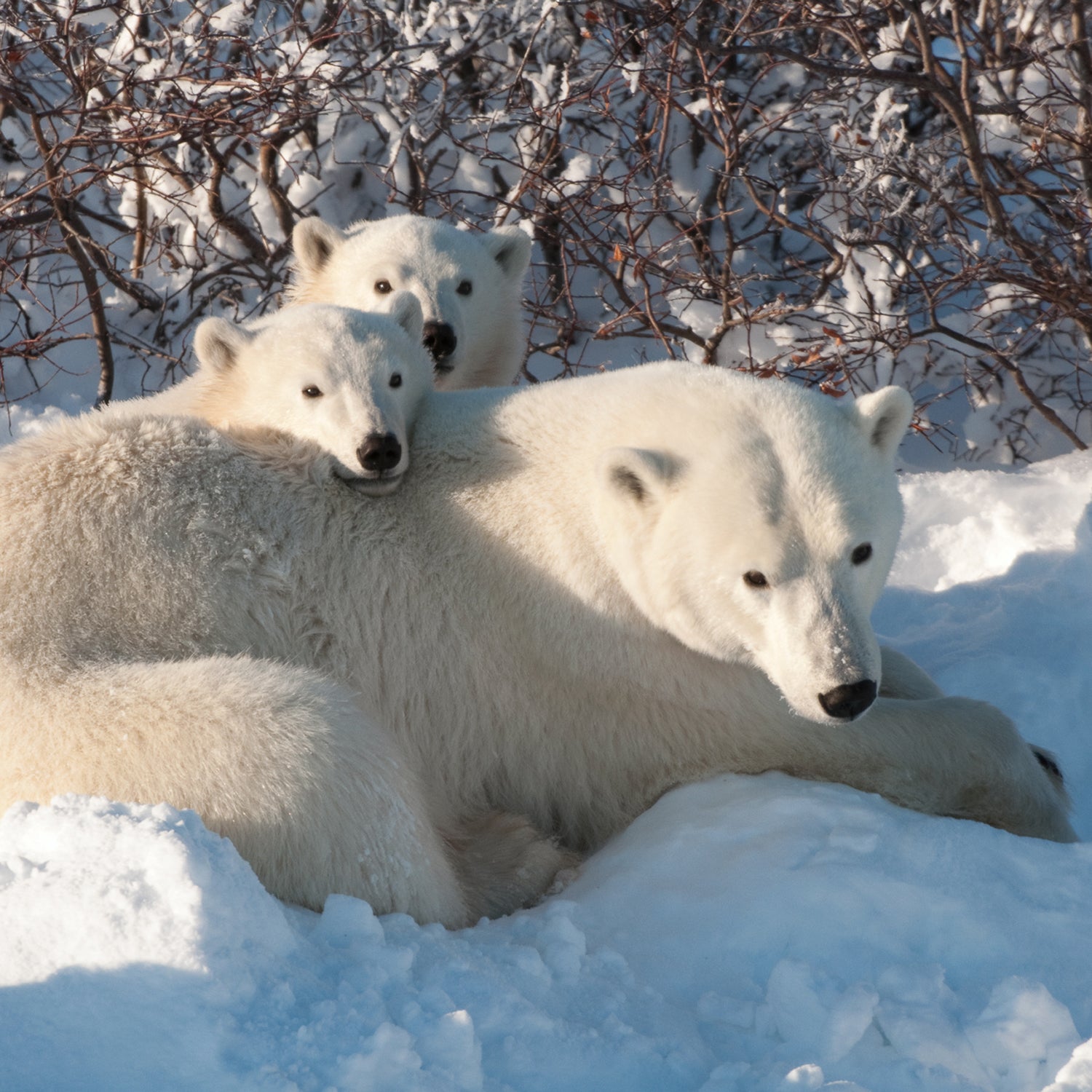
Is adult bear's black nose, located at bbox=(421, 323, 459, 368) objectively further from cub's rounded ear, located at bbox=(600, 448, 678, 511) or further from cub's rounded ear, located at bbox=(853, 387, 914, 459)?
cub's rounded ear, located at bbox=(853, 387, 914, 459)

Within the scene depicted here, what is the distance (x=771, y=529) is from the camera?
2.48 meters

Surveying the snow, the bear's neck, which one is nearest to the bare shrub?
the bear's neck

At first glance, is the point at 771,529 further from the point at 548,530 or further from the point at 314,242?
the point at 314,242

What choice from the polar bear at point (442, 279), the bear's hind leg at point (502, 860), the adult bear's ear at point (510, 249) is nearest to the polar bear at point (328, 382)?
the polar bear at point (442, 279)

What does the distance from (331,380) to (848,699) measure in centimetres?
162

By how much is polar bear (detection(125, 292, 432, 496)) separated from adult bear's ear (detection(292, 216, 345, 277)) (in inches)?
35.4

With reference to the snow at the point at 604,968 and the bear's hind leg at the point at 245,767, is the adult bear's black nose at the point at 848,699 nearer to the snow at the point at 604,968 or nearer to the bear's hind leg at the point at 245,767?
the snow at the point at 604,968

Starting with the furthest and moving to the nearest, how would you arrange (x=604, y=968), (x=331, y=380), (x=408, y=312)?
(x=408, y=312) → (x=331, y=380) → (x=604, y=968)

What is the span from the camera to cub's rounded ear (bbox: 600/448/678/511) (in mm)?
2545

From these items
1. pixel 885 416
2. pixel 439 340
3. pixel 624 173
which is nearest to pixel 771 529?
pixel 885 416

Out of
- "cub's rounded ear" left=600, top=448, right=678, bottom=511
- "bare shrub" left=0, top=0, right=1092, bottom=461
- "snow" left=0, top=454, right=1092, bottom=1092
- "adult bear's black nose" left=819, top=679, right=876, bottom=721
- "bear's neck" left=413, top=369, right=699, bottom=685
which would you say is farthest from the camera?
"bare shrub" left=0, top=0, right=1092, bottom=461

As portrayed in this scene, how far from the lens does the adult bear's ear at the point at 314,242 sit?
4.53 meters

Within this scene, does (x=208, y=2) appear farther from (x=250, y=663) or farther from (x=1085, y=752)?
(x=1085, y=752)

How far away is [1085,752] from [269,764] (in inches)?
89.9
